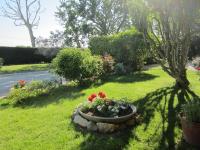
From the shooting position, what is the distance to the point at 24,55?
26.5 m

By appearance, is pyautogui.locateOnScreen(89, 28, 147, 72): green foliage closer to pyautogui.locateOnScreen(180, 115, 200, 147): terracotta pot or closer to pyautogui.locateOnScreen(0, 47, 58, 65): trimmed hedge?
pyautogui.locateOnScreen(180, 115, 200, 147): terracotta pot

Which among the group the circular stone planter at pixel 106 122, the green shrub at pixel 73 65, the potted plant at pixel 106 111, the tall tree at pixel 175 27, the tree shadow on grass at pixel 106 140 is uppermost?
the tall tree at pixel 175 27

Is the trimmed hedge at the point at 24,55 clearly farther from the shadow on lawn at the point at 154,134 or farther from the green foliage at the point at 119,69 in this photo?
the shadow on lawn at the point at 154,134

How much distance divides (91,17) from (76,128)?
101 ft

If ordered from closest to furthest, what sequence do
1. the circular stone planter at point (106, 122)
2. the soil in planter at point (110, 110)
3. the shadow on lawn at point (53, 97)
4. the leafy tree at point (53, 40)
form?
the circular stone planter at point (106, 122) → the soil in planter at point (110, 110) → the shadow on lawn at point (53, 97) → the leafy tree at point (53, 40)

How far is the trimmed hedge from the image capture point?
83.1 feet

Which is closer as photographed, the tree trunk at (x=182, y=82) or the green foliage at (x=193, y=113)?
the green foliage at (x=193, y=113)

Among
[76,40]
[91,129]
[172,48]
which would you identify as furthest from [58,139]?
[76,40]

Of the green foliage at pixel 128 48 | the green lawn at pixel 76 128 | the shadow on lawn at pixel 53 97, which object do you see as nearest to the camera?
the green lawn at pixel 76 128

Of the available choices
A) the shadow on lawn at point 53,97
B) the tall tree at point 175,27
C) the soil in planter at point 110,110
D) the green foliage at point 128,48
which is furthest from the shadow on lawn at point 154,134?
the green foliage at point 128,48

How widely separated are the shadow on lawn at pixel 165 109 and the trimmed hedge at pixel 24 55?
19896mm

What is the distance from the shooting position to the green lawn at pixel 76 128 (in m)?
4.74

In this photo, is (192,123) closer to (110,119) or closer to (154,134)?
(154,134)

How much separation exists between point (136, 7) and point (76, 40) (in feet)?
96.5
